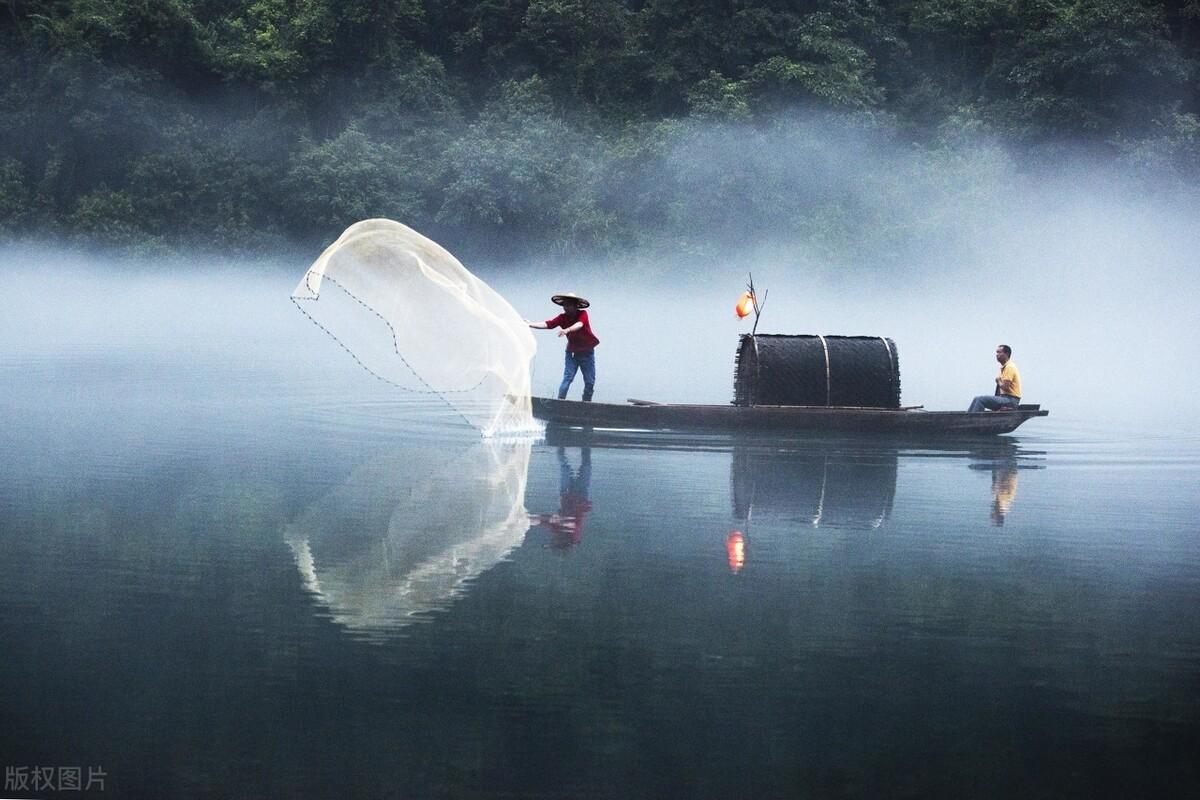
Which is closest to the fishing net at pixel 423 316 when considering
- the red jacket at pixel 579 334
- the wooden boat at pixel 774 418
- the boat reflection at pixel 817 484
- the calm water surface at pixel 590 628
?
the wooden boat at pixel 774 418

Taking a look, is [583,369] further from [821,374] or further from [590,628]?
[590,628]

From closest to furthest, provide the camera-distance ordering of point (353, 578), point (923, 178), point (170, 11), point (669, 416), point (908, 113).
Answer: point (353, 578) < point (669, 416) < point (923, 178) < point (908, 113) < point (170, 11)

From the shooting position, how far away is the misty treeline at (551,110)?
1768 inches

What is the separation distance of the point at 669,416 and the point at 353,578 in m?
9.24

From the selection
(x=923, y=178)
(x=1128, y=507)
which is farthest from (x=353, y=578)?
(x=923, y=178)

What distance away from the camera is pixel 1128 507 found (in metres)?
14.9

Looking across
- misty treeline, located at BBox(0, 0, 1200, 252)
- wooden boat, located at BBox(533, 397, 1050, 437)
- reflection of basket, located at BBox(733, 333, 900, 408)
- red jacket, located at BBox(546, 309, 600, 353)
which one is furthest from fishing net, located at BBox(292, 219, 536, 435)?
misty treeline, located at BBox(0, 0, 1200, 252)

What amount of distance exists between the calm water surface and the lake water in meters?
0.03

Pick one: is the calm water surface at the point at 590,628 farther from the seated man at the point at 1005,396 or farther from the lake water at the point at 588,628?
the seated man at the point at 1005,396

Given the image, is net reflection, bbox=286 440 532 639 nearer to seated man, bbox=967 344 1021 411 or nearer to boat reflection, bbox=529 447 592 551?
boat reflection, bbox=529 447 592 551

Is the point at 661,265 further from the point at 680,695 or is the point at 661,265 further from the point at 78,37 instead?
the point at 680,695

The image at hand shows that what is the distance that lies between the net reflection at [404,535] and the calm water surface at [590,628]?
4cm

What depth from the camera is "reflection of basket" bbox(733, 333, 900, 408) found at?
20453 millimetres

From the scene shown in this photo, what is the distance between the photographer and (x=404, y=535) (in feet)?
40.2
